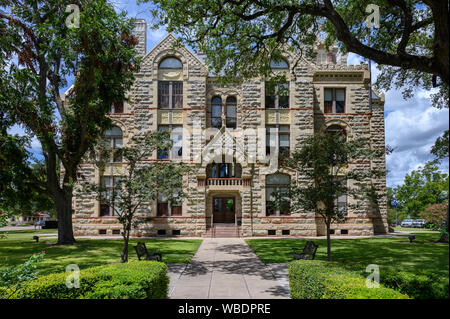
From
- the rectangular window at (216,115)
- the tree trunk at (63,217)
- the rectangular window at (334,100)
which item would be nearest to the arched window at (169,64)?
the rectangular window at (216,115)

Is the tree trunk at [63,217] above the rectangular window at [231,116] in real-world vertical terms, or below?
below

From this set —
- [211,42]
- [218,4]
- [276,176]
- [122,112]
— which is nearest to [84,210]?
[122,112]

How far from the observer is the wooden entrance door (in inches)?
1145

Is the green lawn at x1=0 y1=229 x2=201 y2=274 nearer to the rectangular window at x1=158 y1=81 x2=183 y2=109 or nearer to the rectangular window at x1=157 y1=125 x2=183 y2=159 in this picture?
the rectangular window at x1=157 y1=125 x2=183 y2=159

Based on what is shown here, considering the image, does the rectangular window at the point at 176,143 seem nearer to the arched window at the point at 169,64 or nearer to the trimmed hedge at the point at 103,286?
the arched window at the point at 169,64

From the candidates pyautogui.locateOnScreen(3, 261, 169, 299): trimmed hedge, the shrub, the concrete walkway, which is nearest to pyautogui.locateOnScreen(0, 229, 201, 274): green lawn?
the concrete walkway

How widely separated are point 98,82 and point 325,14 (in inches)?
494

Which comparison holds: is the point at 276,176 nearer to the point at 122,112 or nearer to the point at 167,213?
the point at 167,213

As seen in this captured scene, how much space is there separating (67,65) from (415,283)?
58.9 feet

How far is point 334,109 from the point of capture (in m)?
29.3

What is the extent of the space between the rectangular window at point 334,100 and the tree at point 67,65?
17579mm

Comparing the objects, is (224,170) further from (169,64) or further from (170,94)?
(169,64)

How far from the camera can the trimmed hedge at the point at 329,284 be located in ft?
17.2

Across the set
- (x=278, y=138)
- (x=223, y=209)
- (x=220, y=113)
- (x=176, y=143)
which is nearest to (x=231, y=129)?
(x=220, y=113)
